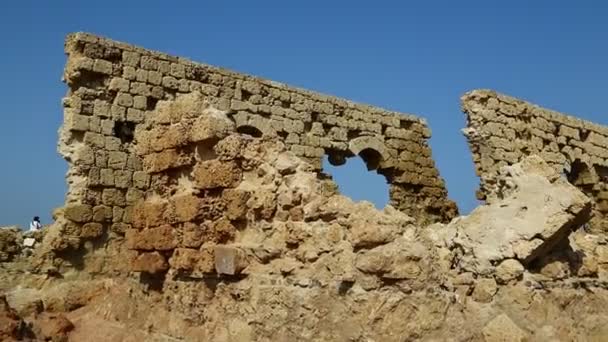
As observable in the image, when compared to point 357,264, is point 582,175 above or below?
above

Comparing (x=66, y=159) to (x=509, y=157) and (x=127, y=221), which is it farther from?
(x=509, y=157)

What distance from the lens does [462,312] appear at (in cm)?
381

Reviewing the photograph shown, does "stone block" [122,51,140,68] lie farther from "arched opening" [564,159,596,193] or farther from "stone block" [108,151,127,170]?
"arched opening" [564,159,596,193]

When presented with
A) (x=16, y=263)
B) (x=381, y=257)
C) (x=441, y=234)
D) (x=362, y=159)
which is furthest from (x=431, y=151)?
(x=381, y=257)

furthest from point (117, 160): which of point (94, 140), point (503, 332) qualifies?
point (503, 332)

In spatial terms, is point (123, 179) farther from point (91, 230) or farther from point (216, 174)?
A: point (216, 174)

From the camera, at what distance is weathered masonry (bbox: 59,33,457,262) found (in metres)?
9.07

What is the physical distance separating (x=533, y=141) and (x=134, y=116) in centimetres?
844

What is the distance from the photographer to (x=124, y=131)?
377 inches

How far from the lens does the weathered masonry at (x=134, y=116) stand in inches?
357

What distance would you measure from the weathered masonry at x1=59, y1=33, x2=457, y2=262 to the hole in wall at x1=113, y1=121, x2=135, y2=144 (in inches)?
0.6

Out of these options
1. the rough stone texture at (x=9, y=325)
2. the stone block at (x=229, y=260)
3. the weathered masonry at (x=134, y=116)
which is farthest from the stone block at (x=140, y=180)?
the stone block at (x=229, y=260)

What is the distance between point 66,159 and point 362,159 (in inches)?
272

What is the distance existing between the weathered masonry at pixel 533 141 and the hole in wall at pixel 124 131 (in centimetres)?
635
